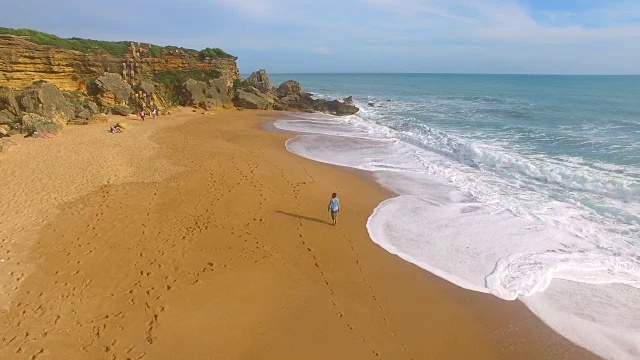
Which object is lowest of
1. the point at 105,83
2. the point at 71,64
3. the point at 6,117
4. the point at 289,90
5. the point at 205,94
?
the point at 6,117

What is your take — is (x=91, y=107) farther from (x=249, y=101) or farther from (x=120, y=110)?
(x=249, y=101)

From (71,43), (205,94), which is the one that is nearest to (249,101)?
(205,94)

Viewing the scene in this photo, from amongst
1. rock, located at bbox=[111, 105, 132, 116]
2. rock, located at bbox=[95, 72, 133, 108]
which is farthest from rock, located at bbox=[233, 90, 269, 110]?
rock, located at bbox=[111, 105, 132, 116]

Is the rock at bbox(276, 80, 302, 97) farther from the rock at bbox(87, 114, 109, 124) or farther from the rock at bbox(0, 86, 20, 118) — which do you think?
the rock at bbox(0, 86, 20, 118)

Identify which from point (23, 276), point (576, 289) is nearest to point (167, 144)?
point (23, 276)

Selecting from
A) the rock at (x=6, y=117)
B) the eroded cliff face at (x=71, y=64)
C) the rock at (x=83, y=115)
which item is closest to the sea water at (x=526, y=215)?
the rock at (x=83, y=115)

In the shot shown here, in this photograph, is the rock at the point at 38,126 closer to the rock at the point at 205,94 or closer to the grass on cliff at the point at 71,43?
the grass on cliff at the point at 71,43
